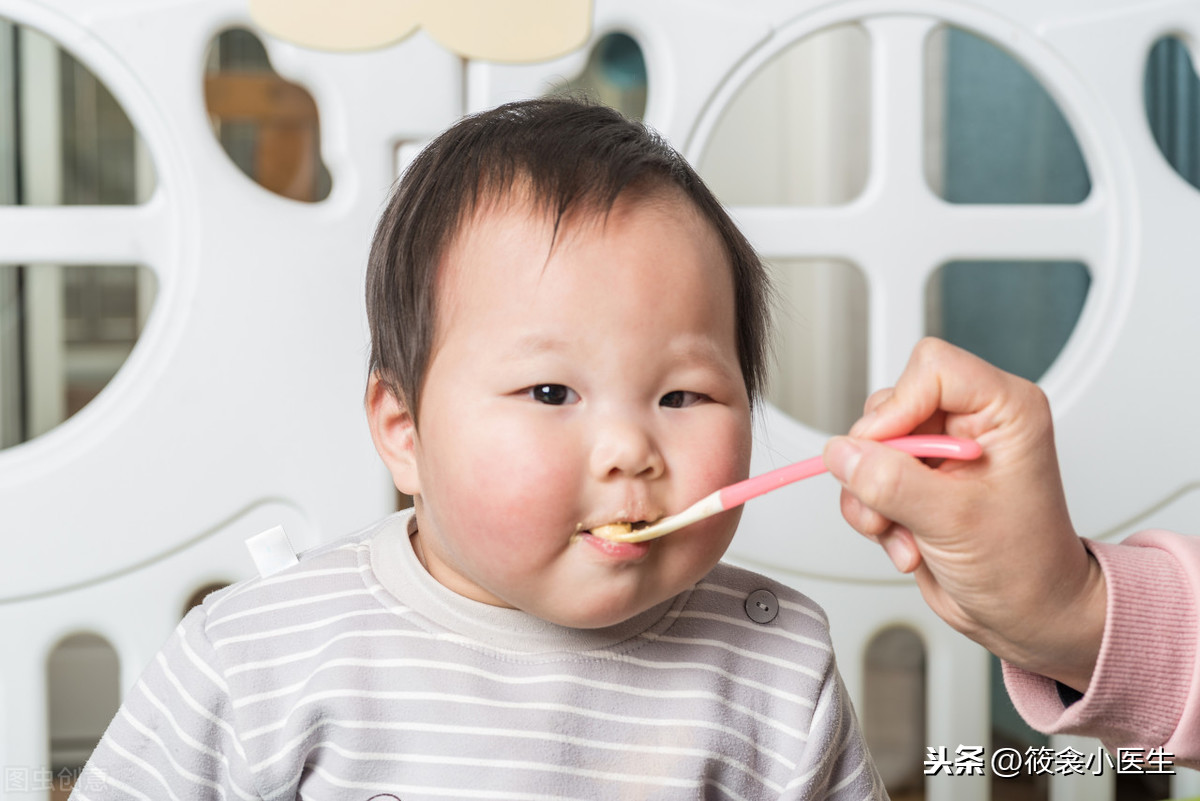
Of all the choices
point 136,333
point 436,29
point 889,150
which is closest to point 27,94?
point 136,333

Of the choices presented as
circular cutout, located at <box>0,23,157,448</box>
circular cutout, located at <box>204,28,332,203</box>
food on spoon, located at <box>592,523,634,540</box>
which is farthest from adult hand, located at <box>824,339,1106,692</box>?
circular cutout, located at <box>0,23,157,448</box>

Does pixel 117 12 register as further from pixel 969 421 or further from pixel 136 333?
pixel 136 333

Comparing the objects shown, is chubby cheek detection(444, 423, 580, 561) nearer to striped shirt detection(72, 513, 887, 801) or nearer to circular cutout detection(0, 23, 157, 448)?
striped shirt detection(72, 513, 887, 801)

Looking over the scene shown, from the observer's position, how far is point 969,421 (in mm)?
561

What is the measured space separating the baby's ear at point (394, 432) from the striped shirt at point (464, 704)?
52mm

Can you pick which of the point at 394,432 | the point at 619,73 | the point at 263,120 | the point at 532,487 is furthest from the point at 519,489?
the point at 619,73

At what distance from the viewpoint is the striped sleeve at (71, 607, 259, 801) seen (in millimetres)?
650

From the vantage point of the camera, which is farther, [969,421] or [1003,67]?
[1003,67]

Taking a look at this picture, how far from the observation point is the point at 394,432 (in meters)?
0.67

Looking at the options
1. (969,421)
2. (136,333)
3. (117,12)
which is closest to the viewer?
(969,421)

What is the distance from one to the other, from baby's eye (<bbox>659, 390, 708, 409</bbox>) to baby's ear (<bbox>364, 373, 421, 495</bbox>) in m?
0.15

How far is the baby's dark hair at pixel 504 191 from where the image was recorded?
1.95 ft

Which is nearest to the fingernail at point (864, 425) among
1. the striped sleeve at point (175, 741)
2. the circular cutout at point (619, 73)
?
the striped sleeve at point (175, 741)

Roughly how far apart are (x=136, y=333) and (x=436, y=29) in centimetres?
103
